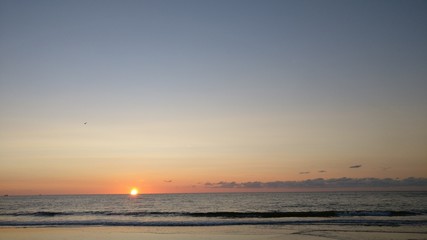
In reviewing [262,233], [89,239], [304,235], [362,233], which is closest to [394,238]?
[362,233]

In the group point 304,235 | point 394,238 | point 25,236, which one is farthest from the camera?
point 25,236

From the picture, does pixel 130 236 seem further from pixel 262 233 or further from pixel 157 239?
pixel 262 233

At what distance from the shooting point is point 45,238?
23656 mm

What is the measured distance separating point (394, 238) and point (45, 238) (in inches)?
856

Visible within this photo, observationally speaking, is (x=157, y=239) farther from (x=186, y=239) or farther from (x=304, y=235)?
(x=304, y=235)

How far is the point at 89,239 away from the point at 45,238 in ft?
10.7

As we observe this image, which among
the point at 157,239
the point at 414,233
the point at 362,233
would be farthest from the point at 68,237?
the point at 414,233

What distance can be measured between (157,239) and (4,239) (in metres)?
10.1

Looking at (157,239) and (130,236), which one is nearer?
(157,239)

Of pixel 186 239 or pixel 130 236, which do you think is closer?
pixel 186 239

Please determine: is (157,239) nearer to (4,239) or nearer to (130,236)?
(130,236)

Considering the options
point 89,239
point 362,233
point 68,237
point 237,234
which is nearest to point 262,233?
point 237,234

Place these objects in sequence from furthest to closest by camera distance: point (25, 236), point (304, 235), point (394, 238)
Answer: point (25, 236) → point (304, 235) → point (394, 238)

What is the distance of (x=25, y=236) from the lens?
82.1ft
